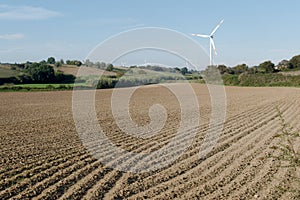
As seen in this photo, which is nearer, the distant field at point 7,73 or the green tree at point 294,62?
the distant field at point 7,73

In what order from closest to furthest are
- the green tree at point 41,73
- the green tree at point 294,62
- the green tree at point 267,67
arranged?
1. the green tree at point 41,73
2. the green tree at point 267,67
3. the green tree at point 294,62

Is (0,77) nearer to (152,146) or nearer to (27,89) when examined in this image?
(27,89)

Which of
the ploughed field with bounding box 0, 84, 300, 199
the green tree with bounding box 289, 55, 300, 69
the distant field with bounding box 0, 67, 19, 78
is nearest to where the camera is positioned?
the ploughed field with bounding box 0, 84, 300, 199

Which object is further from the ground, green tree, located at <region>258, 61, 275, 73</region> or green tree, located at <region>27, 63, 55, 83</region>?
green tree, located at <region>258, 61, 275, 73</region>

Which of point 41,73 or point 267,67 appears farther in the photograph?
point 267,67

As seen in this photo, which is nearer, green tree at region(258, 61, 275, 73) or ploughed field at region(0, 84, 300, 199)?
ploughed field at region(0, 84, 300, 199)

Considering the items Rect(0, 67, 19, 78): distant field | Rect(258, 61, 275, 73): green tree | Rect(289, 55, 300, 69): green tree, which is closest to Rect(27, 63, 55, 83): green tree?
Rect(0, 67, 19, 78): distant field

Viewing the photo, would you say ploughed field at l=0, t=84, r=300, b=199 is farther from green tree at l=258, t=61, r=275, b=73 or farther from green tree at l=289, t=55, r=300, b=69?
green tree at l=289, t=55, r=300, b=69

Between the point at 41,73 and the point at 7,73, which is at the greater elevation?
the point at 41,73

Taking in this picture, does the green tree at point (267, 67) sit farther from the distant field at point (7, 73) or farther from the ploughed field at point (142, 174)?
the ploughed field at point (142, 174)

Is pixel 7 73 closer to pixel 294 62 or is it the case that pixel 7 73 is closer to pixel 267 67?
pixel 267 67

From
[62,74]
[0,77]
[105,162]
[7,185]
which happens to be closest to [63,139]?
[105,162]

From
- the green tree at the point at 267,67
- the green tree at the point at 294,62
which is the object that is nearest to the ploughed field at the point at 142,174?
the green tree at the point at 267,67

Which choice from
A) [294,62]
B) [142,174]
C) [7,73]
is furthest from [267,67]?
Answer: [142,174]
